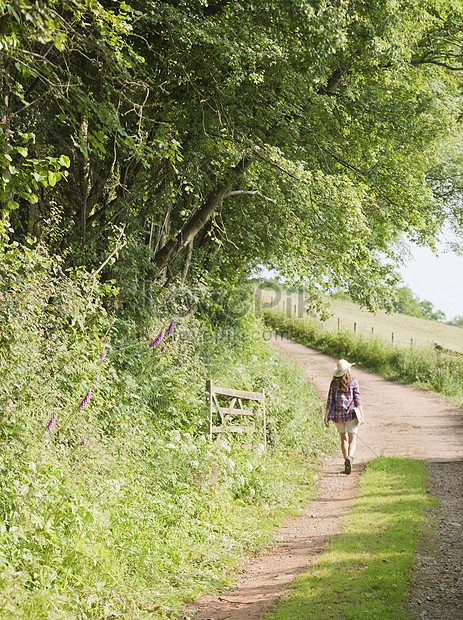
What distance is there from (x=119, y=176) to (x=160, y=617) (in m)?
7.85

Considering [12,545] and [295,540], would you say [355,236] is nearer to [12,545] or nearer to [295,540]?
[295,540]

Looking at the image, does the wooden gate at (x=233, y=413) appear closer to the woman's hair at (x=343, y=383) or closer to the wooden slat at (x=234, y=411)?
the wooden slat at (x=234, y=411)

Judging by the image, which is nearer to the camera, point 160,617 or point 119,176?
point 160,617

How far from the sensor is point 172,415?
33.2 ft

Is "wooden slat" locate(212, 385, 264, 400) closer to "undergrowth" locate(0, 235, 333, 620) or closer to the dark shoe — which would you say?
"undergrowth" locate(0, 235, 333, 620)

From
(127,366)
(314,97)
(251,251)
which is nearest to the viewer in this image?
(127,366)

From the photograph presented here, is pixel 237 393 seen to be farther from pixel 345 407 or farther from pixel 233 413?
pixel 345 407

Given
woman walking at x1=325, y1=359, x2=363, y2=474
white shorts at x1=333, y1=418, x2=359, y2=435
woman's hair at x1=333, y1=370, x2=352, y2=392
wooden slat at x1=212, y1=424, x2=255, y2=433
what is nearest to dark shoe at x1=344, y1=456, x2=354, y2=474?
woman walking at x1=325, y1=359, x2=363, y2=474

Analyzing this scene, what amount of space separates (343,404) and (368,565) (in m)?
5.61

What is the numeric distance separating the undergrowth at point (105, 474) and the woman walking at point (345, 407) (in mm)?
1309

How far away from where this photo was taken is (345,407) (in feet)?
38.8

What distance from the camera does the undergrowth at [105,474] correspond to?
500 centimetres

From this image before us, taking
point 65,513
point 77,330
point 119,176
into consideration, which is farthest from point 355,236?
point 65,513

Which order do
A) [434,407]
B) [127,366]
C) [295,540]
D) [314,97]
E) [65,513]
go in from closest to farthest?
[65,513]
[295,540]
[127,366]
[314,97]
[434,407]
